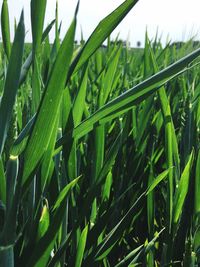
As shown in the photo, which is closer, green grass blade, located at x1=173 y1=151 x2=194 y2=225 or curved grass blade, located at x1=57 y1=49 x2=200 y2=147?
curved grass blade, located at x1=57 y1=49 x2=200 y2=147

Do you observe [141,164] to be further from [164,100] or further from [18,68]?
[18,68]

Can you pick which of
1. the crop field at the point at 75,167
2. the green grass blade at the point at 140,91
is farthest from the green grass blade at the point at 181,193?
the green grass blade at the point at 140,91

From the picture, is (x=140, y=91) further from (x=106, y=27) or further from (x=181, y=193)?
(x=181, y=193)

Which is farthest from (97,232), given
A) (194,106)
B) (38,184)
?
→ (194,106)

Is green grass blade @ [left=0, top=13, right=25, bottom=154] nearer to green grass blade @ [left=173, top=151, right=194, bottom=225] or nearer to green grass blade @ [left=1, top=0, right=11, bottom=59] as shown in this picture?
green grass blade @ [left=1, top=0, right=11, bottom=59]

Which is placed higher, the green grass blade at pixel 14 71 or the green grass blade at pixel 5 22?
the green grass blade at pixel 5 22

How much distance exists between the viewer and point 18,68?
21cm

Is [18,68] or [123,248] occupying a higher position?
[18,68]

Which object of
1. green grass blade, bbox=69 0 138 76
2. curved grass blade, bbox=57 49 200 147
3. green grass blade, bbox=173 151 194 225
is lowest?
green grass blade, bbox=173 151 194 225

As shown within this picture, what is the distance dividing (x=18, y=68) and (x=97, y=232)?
17cm

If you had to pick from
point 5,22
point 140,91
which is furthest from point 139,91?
point 5,22

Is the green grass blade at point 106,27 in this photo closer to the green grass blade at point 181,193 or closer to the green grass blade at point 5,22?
the green grass blade at point 5,22

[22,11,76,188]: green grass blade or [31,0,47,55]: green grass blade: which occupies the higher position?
[31,0,47,55]: green grass blade

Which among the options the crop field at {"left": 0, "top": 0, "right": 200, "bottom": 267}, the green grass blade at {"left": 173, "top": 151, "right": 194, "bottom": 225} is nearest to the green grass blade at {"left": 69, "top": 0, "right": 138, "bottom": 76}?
the crop field at {"left": 0, "top": 0, "right": 200, "bottom": 267}
